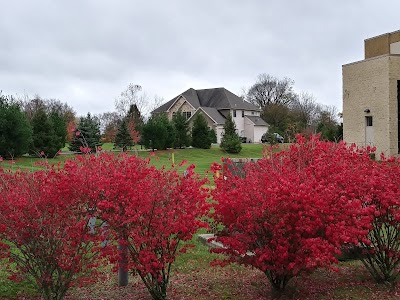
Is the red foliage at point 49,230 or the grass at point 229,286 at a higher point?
the red foliage at point 49,230

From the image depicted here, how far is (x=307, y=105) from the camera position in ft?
290

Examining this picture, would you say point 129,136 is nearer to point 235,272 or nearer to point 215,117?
point 215,117

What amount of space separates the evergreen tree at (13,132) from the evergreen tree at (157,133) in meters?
12.7

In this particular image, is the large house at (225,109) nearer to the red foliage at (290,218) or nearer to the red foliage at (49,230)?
the red foliage at (290,218)

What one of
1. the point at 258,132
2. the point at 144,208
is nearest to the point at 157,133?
the point at 258,132

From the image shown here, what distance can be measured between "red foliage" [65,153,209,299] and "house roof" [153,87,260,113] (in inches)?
2289

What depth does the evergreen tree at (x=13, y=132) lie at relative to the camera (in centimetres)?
3191

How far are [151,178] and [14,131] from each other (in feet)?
93.9

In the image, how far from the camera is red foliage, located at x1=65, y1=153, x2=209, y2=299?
5.65m

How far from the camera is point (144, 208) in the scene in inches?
223

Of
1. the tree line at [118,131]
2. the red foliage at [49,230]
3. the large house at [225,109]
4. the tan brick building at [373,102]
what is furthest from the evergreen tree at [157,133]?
the red foliage at [49,230]

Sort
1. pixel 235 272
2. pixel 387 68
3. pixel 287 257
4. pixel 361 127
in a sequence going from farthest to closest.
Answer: pixel 361 127 → pixel 387 68 → pixel 235 272 → pixel 287 257

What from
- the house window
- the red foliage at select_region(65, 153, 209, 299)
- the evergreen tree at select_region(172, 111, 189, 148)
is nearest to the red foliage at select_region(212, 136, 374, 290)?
the red foliage at select_region(65, 153, 209, 299)

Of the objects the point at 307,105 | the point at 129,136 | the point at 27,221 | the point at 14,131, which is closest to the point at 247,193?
the point at 27,221
